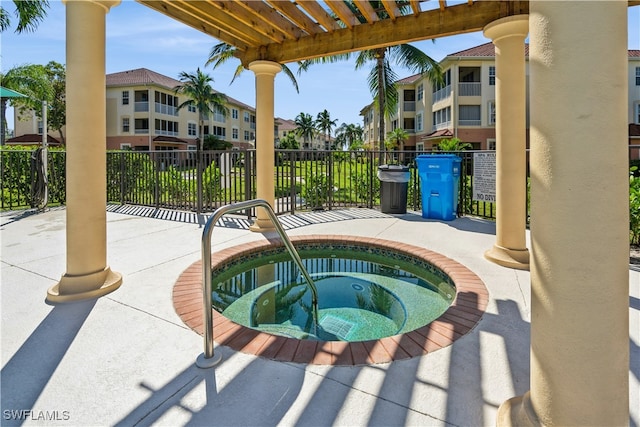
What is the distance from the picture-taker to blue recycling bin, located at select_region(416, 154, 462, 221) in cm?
662

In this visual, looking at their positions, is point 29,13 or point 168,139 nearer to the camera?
point 29,13

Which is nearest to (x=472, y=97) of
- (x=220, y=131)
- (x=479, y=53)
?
(x=479, y=53)

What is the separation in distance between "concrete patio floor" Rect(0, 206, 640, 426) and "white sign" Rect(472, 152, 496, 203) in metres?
2.87

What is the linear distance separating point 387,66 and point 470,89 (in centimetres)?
1453

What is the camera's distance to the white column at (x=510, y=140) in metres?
3.86

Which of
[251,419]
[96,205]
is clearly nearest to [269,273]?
[96,205]

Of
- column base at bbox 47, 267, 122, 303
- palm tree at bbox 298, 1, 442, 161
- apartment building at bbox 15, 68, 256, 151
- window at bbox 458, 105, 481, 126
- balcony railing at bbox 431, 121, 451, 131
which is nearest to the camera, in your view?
column base at bbox 47, 267, 122, 303

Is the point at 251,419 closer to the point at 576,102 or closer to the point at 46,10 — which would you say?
the point at 576,102

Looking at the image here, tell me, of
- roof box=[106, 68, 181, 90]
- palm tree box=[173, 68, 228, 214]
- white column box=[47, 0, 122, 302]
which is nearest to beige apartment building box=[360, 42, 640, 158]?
palm tree box=[173, 68, 228, 214]

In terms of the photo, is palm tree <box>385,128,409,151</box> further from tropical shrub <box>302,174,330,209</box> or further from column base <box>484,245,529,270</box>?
column base <box>484,245,529,270</box>

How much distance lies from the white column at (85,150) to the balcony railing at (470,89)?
27.3 meters

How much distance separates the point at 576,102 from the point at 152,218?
7.35 metres

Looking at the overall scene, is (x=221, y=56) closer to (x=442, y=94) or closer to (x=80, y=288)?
(x=80, y=288)

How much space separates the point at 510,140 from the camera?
12.9 ft
